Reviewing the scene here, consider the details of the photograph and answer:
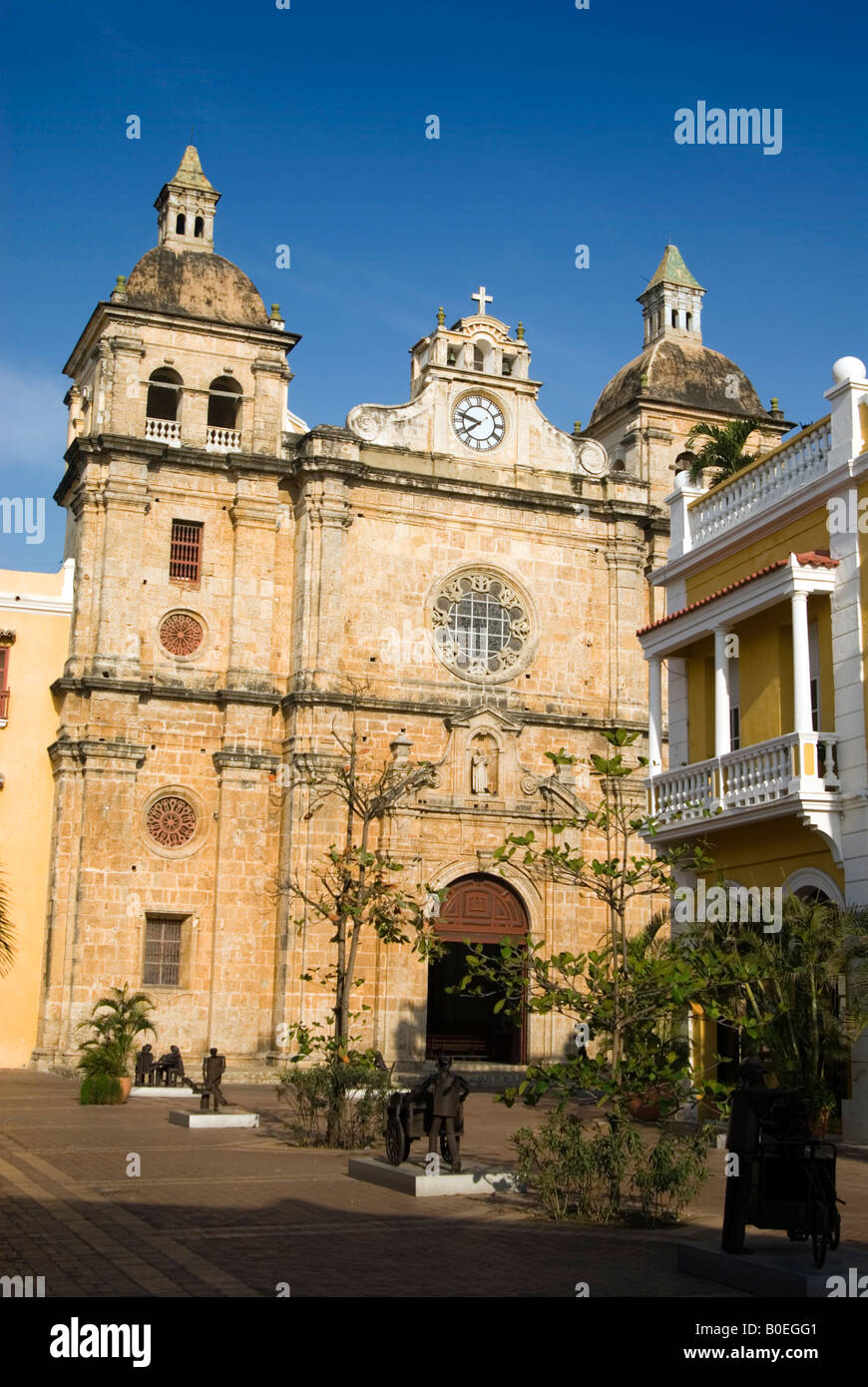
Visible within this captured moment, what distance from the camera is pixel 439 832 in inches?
1401

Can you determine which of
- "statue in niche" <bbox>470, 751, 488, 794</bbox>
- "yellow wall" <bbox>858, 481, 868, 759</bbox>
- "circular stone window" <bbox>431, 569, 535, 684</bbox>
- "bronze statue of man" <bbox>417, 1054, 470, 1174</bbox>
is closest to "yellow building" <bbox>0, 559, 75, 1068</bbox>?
"circular stone window" <bbox>431, 569, 535, 684</bbox>

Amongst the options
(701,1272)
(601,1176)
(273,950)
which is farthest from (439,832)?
(701,1272)

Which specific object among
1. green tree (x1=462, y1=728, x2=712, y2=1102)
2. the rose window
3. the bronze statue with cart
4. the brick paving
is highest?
the rose window

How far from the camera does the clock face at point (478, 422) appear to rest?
38.5 m

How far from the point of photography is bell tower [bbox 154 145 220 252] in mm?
38656

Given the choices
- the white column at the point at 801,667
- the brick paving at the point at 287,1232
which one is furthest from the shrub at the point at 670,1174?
the white column at the point at 801,667

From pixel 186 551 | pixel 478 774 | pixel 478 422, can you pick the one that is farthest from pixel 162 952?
pixel 478 422

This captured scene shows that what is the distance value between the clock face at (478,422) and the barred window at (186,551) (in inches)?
Result: 288

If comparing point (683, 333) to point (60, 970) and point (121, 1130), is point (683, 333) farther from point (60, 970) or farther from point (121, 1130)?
point (121, 1130)

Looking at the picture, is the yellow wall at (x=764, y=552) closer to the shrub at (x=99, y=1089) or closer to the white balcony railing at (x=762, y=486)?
the white balcony railing at (x=762, y=486)

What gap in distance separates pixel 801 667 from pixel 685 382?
23323mm

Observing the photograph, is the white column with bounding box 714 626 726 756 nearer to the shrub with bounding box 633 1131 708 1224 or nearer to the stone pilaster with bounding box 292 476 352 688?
the shrub with bounding box 633 1131 708 1224

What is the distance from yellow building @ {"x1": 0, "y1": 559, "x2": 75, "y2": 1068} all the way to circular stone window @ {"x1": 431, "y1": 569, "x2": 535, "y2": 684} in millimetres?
9046
